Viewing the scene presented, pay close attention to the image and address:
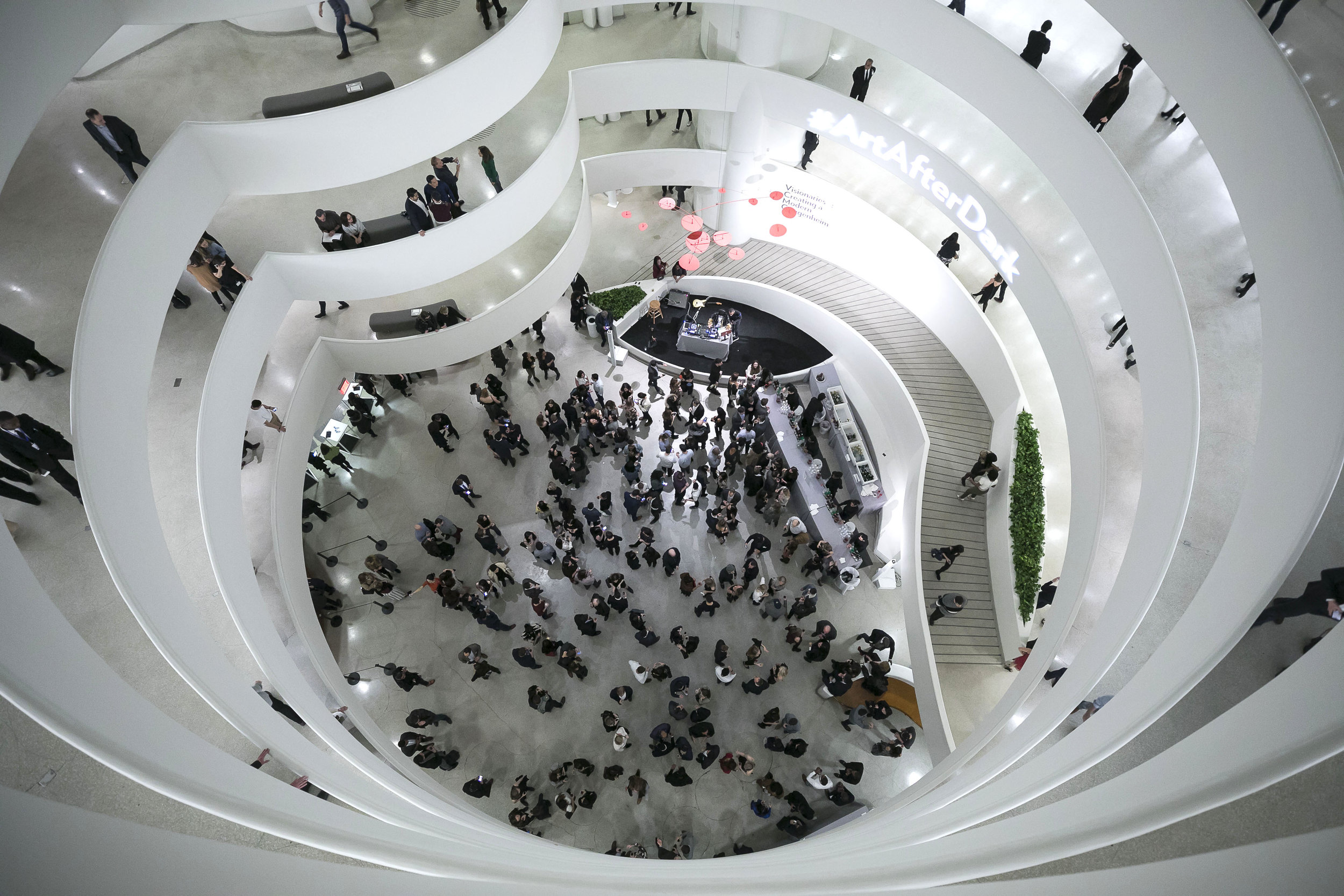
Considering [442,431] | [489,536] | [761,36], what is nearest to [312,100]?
[442,431]

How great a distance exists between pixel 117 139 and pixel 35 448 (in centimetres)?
460

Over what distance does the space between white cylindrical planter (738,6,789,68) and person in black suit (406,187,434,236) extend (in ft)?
25.5

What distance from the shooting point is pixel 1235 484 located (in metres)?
8.31

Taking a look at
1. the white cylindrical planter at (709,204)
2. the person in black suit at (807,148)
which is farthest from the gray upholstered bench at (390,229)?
the white cylindrical planter at (709,204)

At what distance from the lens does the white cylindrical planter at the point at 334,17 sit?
39.8 feet

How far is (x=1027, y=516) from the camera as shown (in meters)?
13.1

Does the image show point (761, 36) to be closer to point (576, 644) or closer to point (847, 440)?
point (847, 440)

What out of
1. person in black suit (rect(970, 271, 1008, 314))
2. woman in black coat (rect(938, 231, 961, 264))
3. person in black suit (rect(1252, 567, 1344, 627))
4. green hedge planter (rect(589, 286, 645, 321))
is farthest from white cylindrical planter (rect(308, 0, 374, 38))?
person in black suit (rect(1252, 567, 1344, 627))

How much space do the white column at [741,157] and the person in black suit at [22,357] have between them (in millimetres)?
13762

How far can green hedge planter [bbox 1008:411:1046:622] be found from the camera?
1256cm

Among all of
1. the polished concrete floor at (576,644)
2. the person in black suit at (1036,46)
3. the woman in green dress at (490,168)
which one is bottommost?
the polished concrete floor at (576,644)

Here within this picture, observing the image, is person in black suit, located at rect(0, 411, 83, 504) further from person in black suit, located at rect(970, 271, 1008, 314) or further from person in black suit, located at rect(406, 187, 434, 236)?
person in black suit, located at rect(970, 271, 1008, 314)

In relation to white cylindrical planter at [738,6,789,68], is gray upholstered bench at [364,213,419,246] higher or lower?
lower

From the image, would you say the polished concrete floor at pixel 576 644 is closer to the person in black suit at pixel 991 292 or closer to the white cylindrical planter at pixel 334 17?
the person in black suit at pixel 991 292
